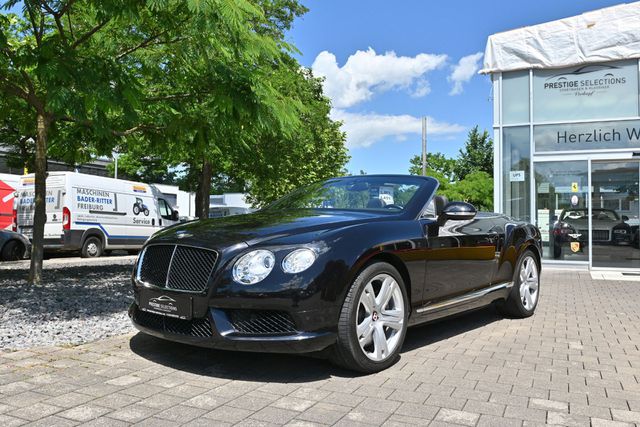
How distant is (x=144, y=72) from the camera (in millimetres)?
7211

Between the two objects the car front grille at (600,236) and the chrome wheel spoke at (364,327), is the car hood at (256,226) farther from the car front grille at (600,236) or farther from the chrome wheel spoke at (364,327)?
the car front grille at (600,236)

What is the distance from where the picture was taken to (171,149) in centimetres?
913

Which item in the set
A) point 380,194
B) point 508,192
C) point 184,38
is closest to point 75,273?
point 184,38

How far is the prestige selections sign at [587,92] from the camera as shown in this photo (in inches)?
512

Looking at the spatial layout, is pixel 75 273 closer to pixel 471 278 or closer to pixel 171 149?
pixel 171 149

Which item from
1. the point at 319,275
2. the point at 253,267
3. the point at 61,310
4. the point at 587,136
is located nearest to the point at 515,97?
the point at 587,136

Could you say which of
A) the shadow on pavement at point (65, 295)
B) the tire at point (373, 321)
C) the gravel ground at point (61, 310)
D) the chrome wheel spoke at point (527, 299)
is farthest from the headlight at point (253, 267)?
the chrome wheel spoke at point (527, 299)

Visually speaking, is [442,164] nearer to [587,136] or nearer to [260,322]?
[587,136]

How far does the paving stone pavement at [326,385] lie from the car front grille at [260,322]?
1.18 feet

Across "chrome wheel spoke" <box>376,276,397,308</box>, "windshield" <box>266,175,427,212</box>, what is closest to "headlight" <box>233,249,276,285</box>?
"chrome wheel spoke" <box>376,276,397,308</box>

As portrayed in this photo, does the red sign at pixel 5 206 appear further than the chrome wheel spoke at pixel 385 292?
Yes

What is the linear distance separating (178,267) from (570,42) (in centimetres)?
1257

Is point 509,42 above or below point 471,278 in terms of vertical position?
above

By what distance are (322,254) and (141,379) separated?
146 centimetres
